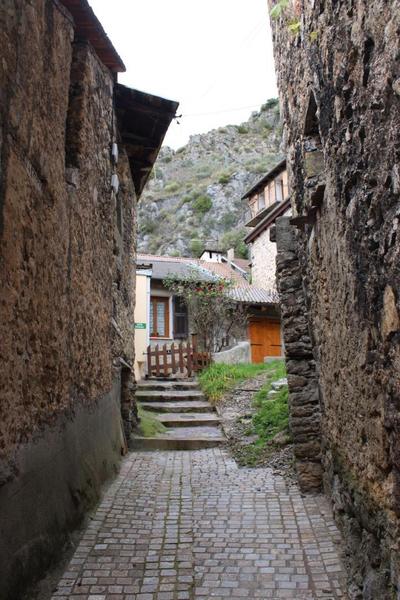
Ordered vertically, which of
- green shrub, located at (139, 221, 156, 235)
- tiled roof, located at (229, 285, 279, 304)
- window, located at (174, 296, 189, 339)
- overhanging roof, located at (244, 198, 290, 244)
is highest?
green shrub, located at (139, 221, 156, 235)

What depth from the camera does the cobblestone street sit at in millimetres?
3455

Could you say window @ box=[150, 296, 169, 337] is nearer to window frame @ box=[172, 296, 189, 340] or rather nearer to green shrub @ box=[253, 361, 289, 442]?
window frame @ box=[172, 296, 189, 340]

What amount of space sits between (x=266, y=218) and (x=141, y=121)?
14597 millimetres

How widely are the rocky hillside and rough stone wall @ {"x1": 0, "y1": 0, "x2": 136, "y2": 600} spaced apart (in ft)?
115

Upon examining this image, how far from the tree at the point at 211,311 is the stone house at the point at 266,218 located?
4.16 meters

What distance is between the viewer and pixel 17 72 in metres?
3.19

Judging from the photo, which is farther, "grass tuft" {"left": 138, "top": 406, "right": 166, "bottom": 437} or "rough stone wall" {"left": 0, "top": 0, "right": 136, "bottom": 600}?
"grass tuft" {"left": 138, "top": 406, "right": 166, "bottom": 437}

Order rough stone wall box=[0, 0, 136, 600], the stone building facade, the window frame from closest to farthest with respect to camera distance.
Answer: the stone building facade → rough stone wall box=[0, 0, 136, 600] → the window frame

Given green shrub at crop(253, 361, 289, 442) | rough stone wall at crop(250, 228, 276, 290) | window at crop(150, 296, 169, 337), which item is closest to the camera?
green shrub at crop(253, 361, 289, 442)

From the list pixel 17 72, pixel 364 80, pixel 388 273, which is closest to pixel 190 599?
pixel 388 273

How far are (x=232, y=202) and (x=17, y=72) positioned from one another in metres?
46.9

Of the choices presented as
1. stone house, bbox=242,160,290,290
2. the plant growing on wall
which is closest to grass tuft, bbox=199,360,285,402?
the plant growing on wall

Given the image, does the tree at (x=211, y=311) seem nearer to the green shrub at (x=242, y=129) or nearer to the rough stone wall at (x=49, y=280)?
the rough stone wall at (x=49, y=280)

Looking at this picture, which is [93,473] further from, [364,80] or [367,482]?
[364,80]
